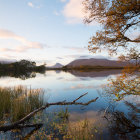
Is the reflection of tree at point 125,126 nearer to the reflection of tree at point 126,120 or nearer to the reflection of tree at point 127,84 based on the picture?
the reflection of tree at point 126,120

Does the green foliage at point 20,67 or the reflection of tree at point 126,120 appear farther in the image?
the green foliage at point 20,67

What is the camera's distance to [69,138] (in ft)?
19.4

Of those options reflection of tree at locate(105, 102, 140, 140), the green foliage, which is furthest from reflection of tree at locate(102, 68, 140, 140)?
the green foliage

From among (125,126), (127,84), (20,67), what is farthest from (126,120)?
(20,67)

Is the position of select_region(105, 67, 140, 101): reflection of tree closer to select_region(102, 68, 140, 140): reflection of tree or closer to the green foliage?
select_region(102, 68, 140, 140): reflection of tree

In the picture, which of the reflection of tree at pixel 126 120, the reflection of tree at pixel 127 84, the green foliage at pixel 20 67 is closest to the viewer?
the reflection of tree at pixel 126 120

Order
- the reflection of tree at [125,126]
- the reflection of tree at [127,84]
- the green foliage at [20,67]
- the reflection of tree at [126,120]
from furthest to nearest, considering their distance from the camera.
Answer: the green foliage at [20,67] → the reflection of tree at [127,84] → the reflection of tree at [126,120] → the reflection of tree at [125,126]

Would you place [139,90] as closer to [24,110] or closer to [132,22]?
[132,22]

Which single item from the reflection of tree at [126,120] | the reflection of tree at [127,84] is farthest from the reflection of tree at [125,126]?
the reflection of tree at [127,84]

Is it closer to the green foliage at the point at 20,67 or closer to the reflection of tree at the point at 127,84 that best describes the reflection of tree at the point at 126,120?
the reflection of tree at the point at 127,84

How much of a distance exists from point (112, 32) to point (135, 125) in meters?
7.22

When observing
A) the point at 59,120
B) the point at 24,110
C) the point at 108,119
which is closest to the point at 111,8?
the point at 108,119

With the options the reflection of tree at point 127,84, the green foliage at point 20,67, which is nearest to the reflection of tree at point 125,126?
the reflection of tree at point 127,84

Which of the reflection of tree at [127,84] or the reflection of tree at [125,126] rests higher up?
the reflection of tree at [127,84]
